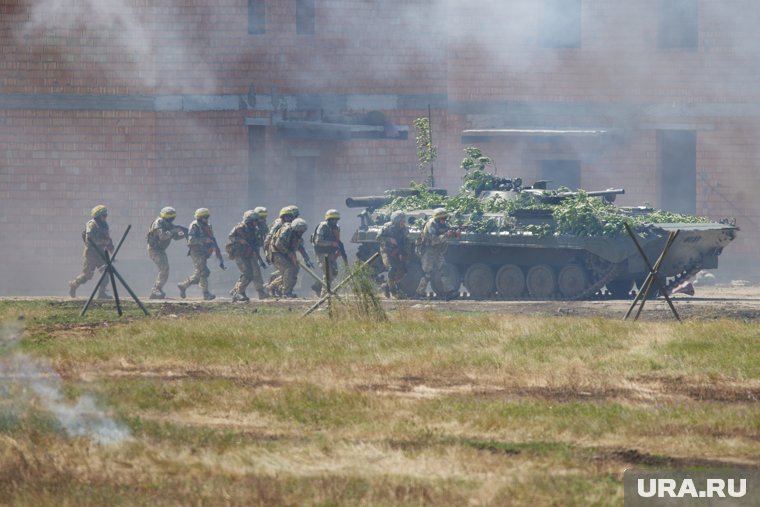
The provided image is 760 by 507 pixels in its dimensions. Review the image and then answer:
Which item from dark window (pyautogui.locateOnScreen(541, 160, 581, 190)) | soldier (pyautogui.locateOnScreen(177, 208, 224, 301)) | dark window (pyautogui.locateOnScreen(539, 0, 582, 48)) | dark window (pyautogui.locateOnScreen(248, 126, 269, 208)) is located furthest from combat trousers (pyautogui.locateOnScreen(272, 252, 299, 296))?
dark window (pyautogui.locateOnScreen(539, 0, 582, 48))

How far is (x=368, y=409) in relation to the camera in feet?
36.2

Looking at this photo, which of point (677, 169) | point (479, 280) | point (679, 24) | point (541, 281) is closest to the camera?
point (541, 281)

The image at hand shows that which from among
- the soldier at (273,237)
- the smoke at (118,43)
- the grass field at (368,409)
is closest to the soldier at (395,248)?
the soldier at (273,237)

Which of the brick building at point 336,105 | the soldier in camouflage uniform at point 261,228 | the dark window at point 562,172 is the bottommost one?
the soldier in camouflage uniform at point 261,228

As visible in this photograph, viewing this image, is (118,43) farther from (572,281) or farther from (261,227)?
(572,281)

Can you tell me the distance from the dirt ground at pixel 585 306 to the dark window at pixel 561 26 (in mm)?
10156

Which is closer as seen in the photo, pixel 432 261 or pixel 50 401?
pixel 50 401

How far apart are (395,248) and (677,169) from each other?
11.1 meters

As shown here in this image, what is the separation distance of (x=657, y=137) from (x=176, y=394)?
2106 centimetres

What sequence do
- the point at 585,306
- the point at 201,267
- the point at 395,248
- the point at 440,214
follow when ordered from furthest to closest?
the point at 201,267, the point at 395,248, the point at 440,214, the point at 585,306

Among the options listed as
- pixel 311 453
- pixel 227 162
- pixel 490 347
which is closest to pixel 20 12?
pixel 227 162

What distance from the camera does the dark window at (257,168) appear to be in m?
29.1

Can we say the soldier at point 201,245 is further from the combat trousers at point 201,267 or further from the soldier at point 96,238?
the soldier at point 96,238

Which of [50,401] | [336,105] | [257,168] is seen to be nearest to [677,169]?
[336,105]
